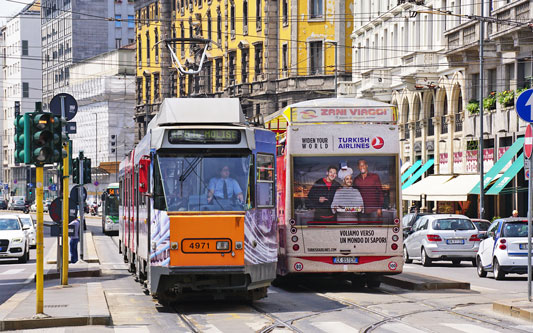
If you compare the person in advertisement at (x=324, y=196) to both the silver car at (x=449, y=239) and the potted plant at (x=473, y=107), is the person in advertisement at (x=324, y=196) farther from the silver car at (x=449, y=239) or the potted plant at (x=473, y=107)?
the potted plant at (x=473, y=107)

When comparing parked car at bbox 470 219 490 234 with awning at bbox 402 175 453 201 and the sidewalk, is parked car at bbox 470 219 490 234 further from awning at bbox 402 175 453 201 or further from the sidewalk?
the sidewalk

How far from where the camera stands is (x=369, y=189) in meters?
22.1

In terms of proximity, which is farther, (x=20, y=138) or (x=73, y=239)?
(x=73, y=239)

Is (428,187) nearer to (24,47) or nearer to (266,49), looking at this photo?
(266,49)

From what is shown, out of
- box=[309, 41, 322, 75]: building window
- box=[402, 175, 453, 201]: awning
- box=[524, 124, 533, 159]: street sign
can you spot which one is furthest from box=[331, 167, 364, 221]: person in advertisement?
box=[309, 41, 322, 75]: building window

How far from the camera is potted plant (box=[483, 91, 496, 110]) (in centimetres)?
4862

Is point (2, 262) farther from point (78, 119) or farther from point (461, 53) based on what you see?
point (78, 119)

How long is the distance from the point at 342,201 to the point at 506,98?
25.7m

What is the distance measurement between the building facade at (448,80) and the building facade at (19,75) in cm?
10174

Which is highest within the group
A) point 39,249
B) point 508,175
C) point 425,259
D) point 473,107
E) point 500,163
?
point 473,107

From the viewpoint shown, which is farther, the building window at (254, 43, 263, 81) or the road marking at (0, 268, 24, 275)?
the building window at (254, 43, 263, 81)

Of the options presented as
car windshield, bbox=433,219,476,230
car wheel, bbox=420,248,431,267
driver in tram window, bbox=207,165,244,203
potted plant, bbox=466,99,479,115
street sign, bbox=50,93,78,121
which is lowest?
car wheel, bbox=420,248,431,267

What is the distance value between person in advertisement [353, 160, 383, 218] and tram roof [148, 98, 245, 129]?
387 cm

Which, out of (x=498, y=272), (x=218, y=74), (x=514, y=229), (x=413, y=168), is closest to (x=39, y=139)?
(x=498, y=272)
